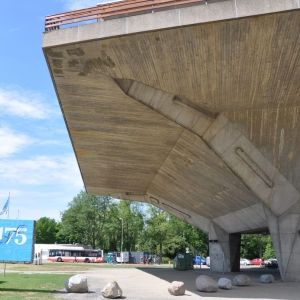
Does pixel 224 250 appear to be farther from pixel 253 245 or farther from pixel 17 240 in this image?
pixel 253 245

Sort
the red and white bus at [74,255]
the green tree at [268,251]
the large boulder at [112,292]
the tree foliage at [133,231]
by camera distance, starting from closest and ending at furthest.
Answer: the large boulder at [112,292]
the red and white bus at [74,255]
the tree foliage at [133,231]
the green tree at [268,251]

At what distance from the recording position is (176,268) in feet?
137

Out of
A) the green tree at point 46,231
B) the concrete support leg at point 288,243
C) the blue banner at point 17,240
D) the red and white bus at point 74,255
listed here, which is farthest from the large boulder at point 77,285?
the green tree at point 46,231

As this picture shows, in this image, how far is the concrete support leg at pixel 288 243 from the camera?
2073 centimetres

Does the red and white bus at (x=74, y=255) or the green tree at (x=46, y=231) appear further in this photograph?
the green tree at (x=46, y=231)

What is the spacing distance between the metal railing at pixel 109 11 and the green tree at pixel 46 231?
99.7m

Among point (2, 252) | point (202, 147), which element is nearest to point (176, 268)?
point (202, 147)

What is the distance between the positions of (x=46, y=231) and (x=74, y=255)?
4581 centimetres

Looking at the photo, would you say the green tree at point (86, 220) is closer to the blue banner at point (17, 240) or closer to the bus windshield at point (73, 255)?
the bus windshield at point (73, 255)

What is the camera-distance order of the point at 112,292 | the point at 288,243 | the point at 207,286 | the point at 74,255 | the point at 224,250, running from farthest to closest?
the point at 74,255 < the point at 224,250 < the point at 288,243 < the point at 207,286 < the point at 112,292

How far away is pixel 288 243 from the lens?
20.9 m

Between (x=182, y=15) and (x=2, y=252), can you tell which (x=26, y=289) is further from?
(x=182, y=15)

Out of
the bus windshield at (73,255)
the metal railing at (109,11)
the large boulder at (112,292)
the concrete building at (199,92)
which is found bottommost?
the bus windshield at (73,255)

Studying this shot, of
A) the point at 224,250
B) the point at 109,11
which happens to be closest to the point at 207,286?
the point at 109,11
